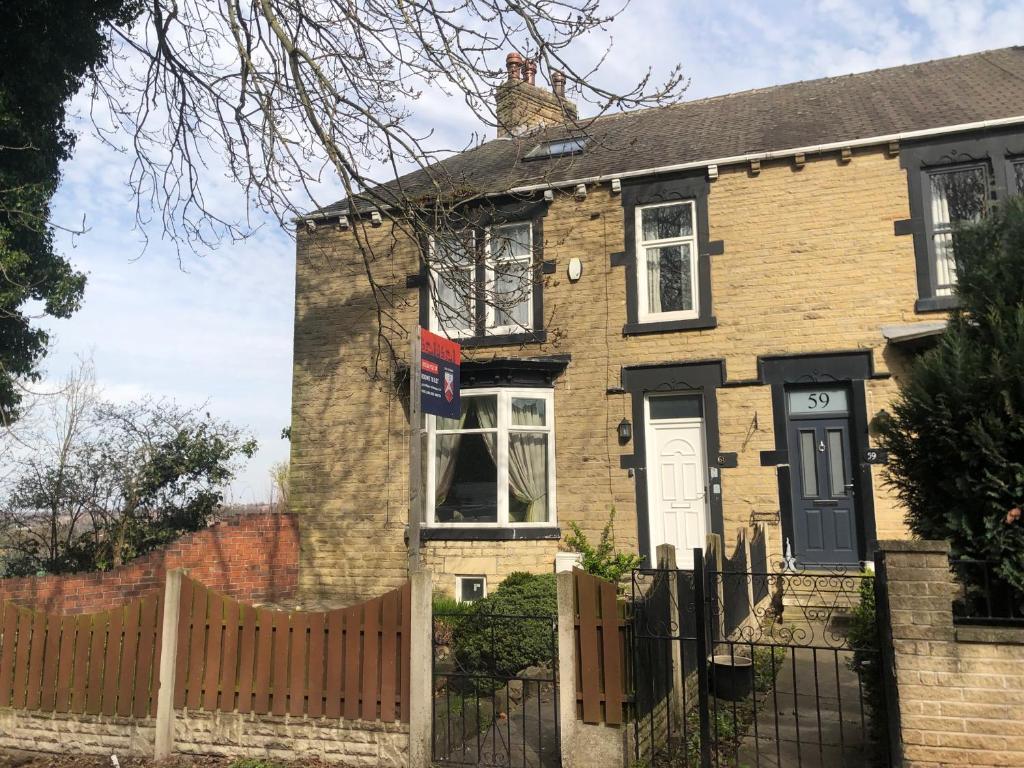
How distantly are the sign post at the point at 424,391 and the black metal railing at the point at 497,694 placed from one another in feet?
3.52

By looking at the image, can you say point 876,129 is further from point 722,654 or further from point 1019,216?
point 722,654

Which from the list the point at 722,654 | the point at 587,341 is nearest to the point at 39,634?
the point at 722,654

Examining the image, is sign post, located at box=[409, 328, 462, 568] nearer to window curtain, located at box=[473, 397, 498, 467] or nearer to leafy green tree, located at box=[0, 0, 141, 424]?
window curtain, located at box=[473, 397, 498, 467]

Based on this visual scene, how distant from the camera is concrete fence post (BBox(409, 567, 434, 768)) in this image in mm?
5715

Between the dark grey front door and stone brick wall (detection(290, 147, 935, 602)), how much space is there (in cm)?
36

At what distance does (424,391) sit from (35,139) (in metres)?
7.54

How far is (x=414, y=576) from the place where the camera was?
19.2ft

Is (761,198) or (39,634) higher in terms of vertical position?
(761,198)

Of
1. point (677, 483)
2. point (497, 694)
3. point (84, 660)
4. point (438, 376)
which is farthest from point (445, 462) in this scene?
point (84, 660)

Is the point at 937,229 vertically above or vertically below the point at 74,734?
above

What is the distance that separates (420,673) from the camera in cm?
577

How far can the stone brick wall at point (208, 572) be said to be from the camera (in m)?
10.5

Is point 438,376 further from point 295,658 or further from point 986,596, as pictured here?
point 986,596

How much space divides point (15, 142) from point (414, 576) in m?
9.51
